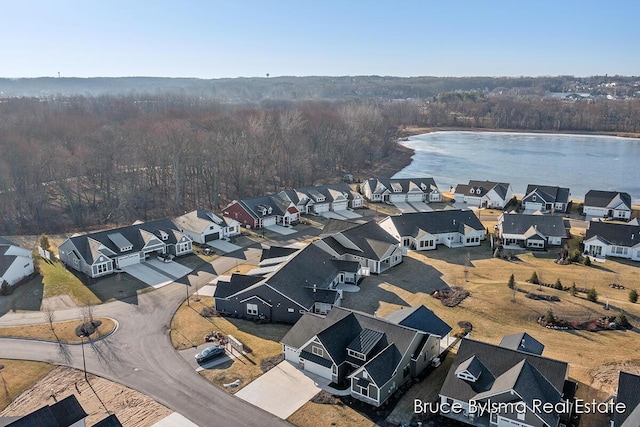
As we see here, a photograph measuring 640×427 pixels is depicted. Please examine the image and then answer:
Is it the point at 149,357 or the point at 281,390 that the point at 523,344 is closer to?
the point at 281,390

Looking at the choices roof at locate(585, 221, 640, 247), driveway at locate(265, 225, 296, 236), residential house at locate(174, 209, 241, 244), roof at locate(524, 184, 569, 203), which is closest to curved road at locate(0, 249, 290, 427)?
residential house at locate(174, 209, 241, 244)

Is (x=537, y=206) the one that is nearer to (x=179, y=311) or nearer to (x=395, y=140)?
(x=179, y=311)

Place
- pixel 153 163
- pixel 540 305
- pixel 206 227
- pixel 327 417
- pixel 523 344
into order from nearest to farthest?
pixel 327 417
pixel 523 344
pixel 540 305
pixel 206 227
pixel 153 163

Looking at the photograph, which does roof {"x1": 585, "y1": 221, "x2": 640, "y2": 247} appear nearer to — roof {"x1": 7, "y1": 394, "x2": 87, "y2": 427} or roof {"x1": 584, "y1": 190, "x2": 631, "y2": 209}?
roof {"x1": 584, "y1": 190, "x2": 631, "y2": 209}

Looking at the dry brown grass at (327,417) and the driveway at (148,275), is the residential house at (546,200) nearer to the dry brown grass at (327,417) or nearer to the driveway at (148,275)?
the driveway at (148,275)

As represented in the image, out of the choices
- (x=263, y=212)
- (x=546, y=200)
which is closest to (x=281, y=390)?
(x=263, y=212)

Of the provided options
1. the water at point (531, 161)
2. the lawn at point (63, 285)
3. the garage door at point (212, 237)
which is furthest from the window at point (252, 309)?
the water at point (531, 161)
